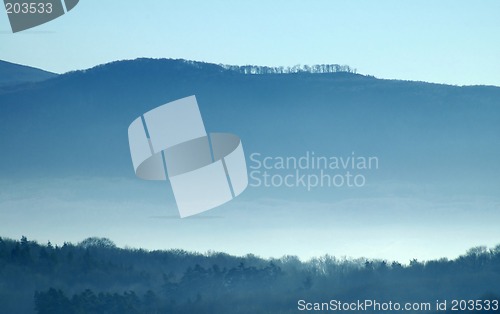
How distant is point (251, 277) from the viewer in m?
16.7

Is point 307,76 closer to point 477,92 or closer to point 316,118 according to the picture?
point 316,118

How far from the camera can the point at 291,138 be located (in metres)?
Answer: 17.0

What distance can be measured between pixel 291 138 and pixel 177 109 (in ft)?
5.56

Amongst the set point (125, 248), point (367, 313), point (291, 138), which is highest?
point (291, 138)

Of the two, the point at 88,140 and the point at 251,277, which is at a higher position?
the point at 88,140

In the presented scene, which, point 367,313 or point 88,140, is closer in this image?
point 367,313

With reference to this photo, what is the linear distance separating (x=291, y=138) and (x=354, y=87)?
50.6 inches

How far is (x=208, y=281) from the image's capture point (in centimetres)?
1677

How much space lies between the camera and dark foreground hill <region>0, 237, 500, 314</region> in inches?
646

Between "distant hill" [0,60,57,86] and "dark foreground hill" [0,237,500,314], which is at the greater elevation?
"distant hill" [0,60,57,86]

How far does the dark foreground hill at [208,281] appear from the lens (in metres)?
16.4

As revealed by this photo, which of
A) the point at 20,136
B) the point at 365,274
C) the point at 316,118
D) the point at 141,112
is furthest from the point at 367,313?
the point at 20,136

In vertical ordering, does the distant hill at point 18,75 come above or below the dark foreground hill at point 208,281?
above

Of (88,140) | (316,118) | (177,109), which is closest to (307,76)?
(316,118)
